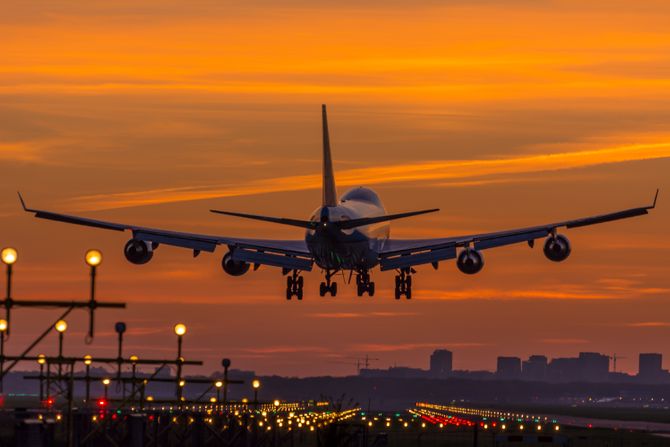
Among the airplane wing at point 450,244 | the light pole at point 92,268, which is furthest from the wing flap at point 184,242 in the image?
the light pole at point 92,268

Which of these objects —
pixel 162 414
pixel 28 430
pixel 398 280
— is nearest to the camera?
pixel 28 430

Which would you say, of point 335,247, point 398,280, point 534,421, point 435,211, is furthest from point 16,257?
point 534,421

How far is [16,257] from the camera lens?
56.4m

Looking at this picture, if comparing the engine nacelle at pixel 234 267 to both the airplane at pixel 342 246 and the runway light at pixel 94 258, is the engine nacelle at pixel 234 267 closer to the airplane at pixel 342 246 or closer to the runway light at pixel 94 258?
the airplane at pixel 342 246

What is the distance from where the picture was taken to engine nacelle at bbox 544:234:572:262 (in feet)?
414

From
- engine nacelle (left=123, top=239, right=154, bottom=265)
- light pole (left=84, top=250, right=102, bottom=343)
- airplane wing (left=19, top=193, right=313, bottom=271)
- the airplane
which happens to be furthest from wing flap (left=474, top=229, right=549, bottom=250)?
light pole (left=84, top=250, right=102, bottom=343)

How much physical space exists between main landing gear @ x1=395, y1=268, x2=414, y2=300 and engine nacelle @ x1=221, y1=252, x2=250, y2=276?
13.3m

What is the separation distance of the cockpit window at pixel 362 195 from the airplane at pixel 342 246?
2.41 m

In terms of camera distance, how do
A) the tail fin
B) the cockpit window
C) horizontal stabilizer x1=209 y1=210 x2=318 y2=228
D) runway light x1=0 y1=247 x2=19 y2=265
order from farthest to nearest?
the cockpit window, the tail fin, horizontal stabilizer x1=209 y1=210 x2=318 y2=228, runway light x1=0 y1=247 x2=19 y2=265

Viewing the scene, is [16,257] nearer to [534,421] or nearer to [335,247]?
[335,247]

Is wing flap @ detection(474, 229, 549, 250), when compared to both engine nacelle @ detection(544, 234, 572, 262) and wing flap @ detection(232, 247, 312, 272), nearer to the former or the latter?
engine nacelle @ detection(544, 234, 572, 262)

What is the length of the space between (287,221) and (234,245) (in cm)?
1948

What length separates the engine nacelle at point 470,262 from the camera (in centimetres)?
12912

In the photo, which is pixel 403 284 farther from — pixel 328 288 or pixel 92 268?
pixel 92 268
